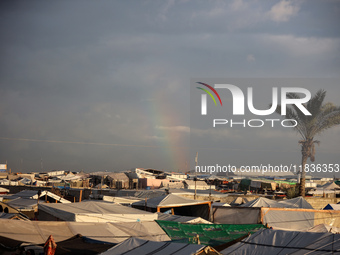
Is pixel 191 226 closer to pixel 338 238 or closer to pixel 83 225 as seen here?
pixel 83 225

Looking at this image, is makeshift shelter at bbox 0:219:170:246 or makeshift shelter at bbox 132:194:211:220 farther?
makeshift shelter at bbox 132:194:211:220

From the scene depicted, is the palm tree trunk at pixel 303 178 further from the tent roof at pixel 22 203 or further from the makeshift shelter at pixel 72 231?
the makeshift shelter at pixel 72 231

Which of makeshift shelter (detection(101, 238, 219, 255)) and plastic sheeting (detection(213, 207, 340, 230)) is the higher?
makeshift shelter (detection(101, 238, 219, 255))

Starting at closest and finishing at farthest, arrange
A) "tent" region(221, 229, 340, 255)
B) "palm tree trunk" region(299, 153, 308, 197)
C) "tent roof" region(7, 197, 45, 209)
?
1. "tent" region(221, 229, 340, 255)
2. "tent roof" region(7, 197, 45, 209)
3. "palm tree trunk" region(299, 153, 308, 197)

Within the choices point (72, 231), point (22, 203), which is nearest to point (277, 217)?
point (72, 231)

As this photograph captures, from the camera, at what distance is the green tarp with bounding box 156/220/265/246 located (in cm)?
1597

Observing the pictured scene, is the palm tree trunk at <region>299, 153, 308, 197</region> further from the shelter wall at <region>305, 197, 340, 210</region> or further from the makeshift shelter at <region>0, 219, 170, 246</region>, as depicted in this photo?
the makeshift shelter at <region>0, 219, 170, 246</region>

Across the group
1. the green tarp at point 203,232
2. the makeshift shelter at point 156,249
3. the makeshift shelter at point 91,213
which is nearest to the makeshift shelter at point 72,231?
the green tarp at point 203,232

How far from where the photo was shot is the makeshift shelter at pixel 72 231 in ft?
43.3

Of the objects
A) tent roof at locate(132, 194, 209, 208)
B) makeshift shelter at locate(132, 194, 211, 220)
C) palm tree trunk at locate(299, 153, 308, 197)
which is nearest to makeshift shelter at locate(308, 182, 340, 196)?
palm tree trunk at locate(299, 153, 308, 197)

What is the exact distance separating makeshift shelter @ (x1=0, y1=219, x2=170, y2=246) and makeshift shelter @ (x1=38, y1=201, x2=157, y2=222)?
1.14 meters

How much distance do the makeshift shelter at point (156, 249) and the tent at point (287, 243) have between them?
2029 millimetres

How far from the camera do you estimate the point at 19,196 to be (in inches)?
1166

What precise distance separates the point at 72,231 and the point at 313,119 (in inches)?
1004
